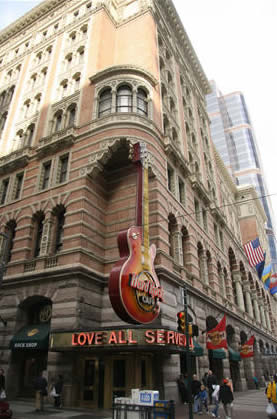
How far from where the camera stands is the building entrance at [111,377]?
15.7m

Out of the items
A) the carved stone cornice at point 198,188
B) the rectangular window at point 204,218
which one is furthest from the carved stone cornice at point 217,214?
the rectangular window at point 204,218

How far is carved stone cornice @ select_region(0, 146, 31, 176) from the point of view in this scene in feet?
85.4

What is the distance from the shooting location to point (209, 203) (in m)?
32.9

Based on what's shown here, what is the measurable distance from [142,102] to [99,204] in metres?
9.41

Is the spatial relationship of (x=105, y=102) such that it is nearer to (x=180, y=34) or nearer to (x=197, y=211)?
(x=197, y=211)

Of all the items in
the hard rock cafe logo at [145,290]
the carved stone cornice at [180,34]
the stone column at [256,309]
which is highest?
the carved stone cornice at [180,34]

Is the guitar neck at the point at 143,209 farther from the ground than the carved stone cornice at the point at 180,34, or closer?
closer

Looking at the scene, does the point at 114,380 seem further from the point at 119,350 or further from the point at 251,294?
the point at 251,294

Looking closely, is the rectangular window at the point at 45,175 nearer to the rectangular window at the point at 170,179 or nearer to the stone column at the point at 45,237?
the stone column at the point at 45,237

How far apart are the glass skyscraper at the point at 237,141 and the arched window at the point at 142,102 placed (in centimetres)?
9915

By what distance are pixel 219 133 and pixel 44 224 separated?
118496mm

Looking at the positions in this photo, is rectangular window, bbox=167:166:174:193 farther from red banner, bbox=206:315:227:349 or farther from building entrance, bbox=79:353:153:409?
building entrance, bbox=79:353:153:409

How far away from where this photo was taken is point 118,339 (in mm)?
14656

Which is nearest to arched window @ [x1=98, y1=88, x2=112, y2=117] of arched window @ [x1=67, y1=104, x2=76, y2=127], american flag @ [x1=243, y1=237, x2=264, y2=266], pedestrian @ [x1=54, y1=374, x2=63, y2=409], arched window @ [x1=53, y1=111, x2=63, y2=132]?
arched window @ [x1=67, y1=104, x2=76, y2=127]
